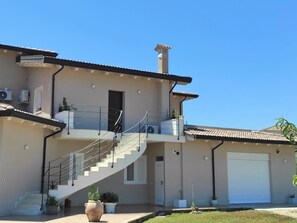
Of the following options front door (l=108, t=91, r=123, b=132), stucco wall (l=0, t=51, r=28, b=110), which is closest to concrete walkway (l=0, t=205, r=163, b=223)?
front door (l=108, t=91, r=123, b=132)

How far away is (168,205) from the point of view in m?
19.5

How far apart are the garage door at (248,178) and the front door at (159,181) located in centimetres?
387

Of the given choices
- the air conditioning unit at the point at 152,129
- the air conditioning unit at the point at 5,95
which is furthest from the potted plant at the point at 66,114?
the air conditioning unit at the point at 152,129

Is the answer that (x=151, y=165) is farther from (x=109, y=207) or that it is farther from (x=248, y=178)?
(x=248, y=178)

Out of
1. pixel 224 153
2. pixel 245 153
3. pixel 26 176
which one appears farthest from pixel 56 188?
pixel 245 153

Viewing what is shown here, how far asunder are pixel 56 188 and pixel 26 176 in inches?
51.6

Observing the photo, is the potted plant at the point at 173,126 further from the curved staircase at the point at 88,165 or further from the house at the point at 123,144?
the curved staircase at the point at 88,165

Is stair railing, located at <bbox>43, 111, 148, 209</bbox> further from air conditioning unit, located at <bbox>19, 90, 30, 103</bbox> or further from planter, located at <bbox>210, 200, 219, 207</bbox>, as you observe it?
planter, located at <bbox>210, 200, 219, 207</bbox>

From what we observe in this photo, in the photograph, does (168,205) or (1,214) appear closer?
(1,214)

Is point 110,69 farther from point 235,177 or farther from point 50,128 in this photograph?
point 235,177

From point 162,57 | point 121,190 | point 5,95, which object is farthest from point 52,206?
point 162,57

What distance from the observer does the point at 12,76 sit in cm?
2155

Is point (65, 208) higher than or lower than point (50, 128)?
lower

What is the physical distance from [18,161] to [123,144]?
4877mm
